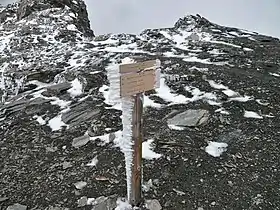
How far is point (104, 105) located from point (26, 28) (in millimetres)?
7082

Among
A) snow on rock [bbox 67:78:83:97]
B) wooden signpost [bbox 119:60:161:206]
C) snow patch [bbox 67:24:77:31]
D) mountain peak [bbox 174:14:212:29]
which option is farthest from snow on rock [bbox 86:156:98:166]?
snow patch [bbox 67:24:77:31]

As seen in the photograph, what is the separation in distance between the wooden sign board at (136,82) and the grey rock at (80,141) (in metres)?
1.91

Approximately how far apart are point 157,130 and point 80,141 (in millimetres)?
1050

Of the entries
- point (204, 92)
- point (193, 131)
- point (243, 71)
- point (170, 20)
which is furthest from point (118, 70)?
point (170, 20)

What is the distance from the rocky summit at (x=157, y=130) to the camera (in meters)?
4.02

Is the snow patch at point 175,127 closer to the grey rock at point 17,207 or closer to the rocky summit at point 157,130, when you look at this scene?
the rocky summit at point 157,130

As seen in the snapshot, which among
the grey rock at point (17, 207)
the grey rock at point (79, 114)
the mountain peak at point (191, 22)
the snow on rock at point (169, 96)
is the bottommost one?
the grey rock at point (17, 207)

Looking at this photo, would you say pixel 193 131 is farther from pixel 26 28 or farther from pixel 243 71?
pixel 26 28

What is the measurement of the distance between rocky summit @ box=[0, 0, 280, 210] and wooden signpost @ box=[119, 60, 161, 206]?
5.7 inches

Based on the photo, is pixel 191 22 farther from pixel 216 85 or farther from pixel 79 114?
pixel 79 114

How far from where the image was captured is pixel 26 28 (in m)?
11.9

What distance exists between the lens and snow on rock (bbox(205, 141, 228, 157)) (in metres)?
4.57

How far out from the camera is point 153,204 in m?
3.75

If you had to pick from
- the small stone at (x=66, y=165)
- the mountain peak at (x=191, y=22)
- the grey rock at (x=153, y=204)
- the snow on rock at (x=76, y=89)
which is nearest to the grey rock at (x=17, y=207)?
the small stone at (x=66, y=165)
